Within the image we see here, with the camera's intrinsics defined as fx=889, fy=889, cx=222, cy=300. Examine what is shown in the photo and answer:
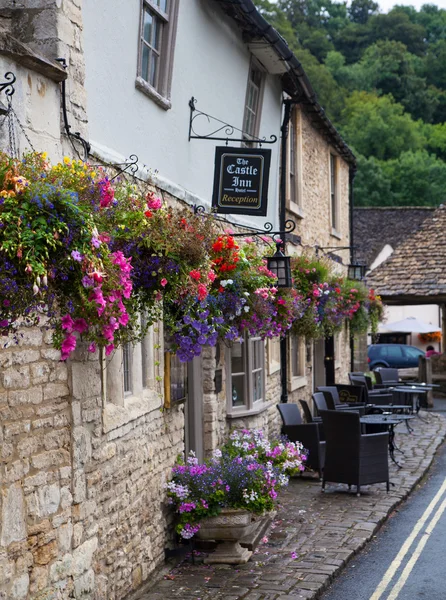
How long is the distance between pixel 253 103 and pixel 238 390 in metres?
3.90

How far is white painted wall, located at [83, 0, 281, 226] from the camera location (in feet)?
22.7

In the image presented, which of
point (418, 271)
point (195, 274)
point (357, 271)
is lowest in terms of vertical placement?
point (195, 274)

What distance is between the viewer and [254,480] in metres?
8.52

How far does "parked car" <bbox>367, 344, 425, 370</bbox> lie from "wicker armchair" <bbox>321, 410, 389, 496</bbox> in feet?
81.2

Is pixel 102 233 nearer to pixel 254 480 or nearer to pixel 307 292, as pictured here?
→ pixel 254 480

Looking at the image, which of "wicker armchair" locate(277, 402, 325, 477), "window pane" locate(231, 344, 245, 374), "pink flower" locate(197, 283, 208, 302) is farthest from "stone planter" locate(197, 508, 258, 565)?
"wicker armchair" locate(277, 402, 325, 477)

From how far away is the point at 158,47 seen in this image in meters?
8.38

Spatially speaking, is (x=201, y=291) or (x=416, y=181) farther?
(x=416, y=181)

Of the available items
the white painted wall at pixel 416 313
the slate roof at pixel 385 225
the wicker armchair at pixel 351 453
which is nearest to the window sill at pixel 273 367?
the wicker armchair at pixel 351 453

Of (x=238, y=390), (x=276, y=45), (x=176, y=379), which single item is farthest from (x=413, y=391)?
(x=176, y=379)

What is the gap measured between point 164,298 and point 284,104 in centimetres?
812

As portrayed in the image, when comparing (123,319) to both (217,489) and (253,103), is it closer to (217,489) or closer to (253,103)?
(217,489)

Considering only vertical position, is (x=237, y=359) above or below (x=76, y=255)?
below

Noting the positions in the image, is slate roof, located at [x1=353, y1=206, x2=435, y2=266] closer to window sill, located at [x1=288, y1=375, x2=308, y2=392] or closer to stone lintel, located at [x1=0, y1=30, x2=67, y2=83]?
window sill, located at [x1=288, y1=375, x2=308, y2=392]
